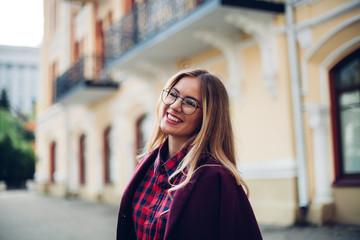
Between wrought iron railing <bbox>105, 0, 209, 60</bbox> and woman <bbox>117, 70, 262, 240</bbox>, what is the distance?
6404 millimetres

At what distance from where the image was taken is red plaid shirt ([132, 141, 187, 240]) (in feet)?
6.37

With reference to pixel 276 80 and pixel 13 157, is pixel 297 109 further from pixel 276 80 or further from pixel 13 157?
pixel 13 157

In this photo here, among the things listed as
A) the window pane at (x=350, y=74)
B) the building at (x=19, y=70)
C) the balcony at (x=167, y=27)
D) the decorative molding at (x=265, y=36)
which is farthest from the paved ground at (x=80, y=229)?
the building at (x=19, y=70)

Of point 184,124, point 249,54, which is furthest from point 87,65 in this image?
point 184,124

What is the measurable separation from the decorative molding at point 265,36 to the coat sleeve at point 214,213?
5.95 m

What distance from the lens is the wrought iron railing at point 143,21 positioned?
8905 millimetres

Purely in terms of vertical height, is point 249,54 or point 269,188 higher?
point 249,54

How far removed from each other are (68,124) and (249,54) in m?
11.6

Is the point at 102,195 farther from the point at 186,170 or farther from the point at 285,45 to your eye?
the point at 186,170

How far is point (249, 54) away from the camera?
8117 millimetres

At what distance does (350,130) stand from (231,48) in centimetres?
283

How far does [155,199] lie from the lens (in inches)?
81.4

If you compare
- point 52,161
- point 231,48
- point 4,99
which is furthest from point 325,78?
point 4,99

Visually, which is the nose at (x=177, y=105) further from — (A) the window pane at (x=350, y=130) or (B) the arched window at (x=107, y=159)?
(B) the arched window at (x=107, y=159)
